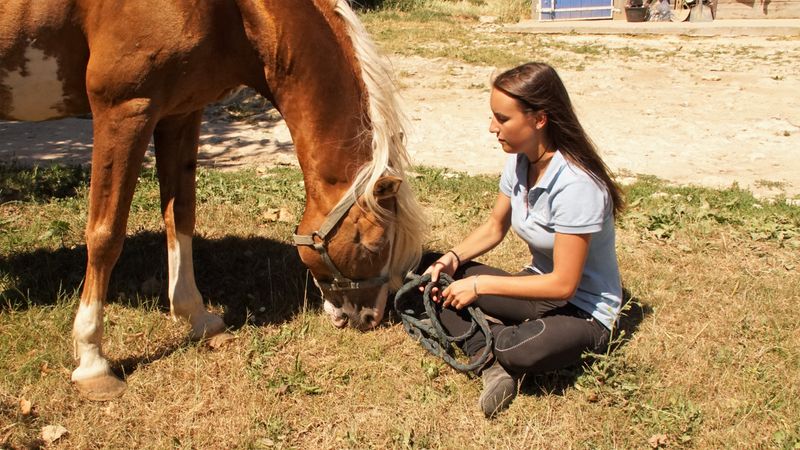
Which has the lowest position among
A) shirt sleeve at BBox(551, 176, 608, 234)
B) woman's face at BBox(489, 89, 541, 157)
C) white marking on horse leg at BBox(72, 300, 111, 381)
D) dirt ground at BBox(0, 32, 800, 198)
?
dirt ground at BBox(0, 32, 800, 198)

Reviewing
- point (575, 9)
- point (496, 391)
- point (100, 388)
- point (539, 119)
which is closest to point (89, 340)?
point (100, 388)

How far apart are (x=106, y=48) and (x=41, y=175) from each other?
9.85ft

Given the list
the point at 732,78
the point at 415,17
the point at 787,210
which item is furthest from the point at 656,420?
the point at 415,17

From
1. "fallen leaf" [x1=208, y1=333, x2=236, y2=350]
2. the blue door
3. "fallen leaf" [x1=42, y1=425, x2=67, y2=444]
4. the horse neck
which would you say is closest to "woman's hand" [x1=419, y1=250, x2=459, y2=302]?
the horse neck

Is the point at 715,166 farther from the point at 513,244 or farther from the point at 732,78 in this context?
the point at 732,78

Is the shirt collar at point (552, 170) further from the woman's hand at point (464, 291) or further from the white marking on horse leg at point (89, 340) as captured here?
the white marking on horse leg at point (89, 340)

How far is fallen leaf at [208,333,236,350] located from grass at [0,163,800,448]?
4 cm

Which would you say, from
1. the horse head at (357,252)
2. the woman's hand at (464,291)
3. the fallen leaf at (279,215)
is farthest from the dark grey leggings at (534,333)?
the fallen leaf at (279,215)

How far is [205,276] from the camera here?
3.86 metres

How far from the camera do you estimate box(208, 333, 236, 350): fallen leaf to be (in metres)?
3.13

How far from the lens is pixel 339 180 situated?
9.05 feet

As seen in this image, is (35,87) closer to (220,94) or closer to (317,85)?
(220,94)

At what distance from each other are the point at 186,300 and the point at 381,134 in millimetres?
1328

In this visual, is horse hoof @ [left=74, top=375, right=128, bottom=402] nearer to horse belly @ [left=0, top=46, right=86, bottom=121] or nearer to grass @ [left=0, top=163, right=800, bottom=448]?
grass @ [left=0, top=163, right=800, bottom=448]
